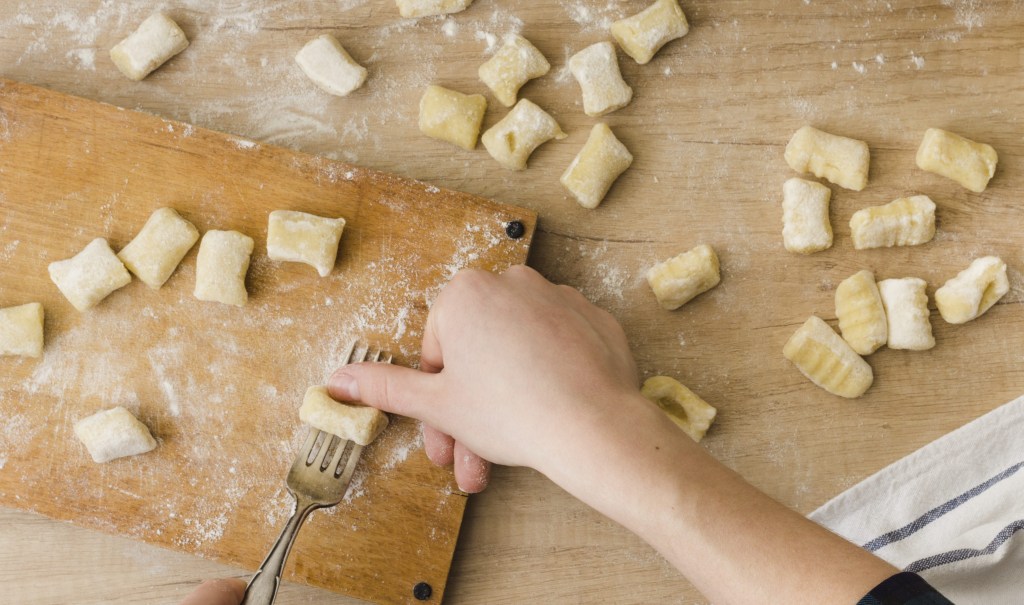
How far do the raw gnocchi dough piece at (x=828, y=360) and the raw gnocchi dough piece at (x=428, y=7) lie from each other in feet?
3.34

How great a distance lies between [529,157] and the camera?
6.00 feet

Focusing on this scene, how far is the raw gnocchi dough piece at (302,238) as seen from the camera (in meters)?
1.66

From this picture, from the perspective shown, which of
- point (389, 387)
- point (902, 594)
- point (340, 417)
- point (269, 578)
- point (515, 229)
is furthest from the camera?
point (515, 229)

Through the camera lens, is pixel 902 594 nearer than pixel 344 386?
Yes

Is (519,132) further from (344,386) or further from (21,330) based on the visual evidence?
(21,330)

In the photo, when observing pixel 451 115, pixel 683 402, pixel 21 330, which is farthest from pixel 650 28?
pixel 21 330

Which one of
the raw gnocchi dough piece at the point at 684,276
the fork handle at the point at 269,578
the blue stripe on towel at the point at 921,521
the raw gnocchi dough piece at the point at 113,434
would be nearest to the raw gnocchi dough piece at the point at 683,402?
the raw gnocchi dough piece at the point at 684,276

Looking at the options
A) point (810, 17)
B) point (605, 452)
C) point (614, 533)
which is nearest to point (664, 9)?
point (810, 17)

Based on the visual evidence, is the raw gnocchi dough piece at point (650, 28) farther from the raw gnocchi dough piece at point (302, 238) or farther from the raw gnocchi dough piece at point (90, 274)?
the raw gnocchi dough piece at point (90, 274)

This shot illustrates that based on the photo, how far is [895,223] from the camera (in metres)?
1.78

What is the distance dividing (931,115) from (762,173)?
0.40m

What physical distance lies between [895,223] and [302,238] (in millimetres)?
1245

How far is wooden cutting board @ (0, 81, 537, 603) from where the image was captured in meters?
1.70

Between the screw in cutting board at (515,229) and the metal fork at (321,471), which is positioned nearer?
the metal fork at (321,471)
